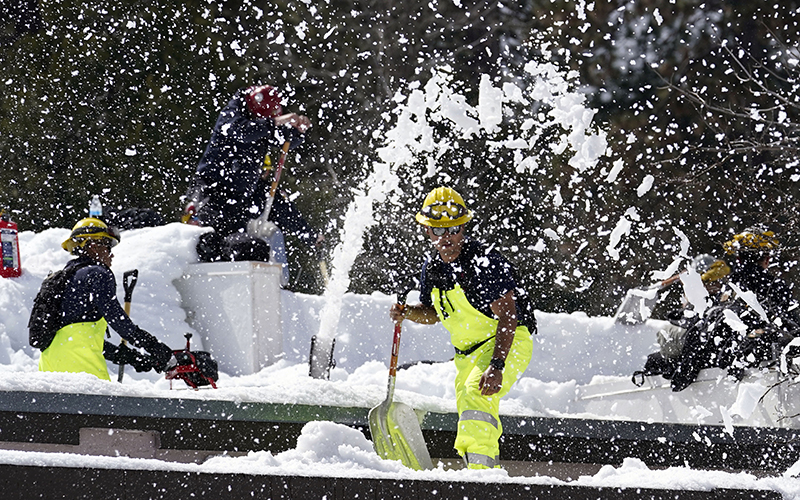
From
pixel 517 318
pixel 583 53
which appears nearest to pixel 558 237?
pixel 583 53

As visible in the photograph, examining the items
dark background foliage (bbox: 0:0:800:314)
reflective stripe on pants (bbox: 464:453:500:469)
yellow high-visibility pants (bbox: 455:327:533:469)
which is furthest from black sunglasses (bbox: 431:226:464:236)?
dark background foliage (bbox: 0:0:800:314)

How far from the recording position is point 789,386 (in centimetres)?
646

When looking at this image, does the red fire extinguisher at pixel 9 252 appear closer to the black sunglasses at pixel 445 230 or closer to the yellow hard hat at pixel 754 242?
the black sunglasses at pixel 445 230

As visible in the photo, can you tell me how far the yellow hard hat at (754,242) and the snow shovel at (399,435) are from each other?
12.5 feet

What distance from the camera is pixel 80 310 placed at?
581cm

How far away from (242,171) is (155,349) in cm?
313

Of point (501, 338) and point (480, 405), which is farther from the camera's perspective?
point (501, 338)

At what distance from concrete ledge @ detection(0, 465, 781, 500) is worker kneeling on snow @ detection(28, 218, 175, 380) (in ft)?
10.4

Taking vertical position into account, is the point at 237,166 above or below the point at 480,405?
above

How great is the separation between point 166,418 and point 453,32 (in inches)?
640

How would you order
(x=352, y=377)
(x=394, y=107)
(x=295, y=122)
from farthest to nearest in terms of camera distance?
1. (x=394, y=107)
2. (x=295, y=122)
3. (x=352, y=377)

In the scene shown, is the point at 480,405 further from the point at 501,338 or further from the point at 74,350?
the point at 74,350

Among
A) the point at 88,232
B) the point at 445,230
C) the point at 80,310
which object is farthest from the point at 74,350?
the point at 445,230

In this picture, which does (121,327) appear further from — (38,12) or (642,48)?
(642,48)
